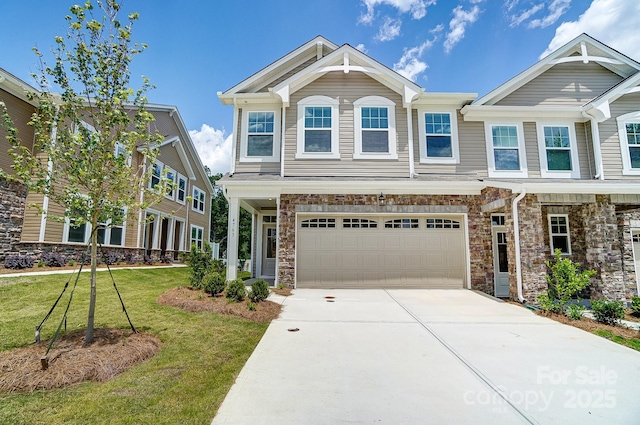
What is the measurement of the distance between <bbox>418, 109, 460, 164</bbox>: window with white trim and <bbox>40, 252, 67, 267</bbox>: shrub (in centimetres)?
1303

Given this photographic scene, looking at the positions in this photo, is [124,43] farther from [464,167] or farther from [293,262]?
[464,167]

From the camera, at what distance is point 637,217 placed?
936cm

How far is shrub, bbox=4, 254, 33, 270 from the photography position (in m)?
10.1

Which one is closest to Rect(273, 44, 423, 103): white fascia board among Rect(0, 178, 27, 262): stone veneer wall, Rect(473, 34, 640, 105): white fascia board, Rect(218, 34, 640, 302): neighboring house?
Rect(218, 34, 640, 302): neighboring house

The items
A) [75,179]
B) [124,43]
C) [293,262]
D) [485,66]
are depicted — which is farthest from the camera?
[485,66]

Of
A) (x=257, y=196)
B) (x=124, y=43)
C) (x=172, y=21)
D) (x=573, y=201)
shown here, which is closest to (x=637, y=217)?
(x=573, y=201)

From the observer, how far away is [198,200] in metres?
21.7

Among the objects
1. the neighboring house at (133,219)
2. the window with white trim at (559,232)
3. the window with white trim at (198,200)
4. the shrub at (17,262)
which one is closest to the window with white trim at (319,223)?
the neighboring house at (133,219)

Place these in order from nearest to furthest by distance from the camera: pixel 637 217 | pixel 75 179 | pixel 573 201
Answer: pixel 75 179 → pixel 573 201 → pixel 637 217

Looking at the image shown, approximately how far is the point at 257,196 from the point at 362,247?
3.58 meters

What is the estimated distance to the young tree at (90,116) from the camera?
4328 millimetres

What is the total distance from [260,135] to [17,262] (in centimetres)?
865

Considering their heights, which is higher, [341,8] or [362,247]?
[341,8]

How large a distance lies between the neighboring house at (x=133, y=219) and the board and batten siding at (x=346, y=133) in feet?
12.7
